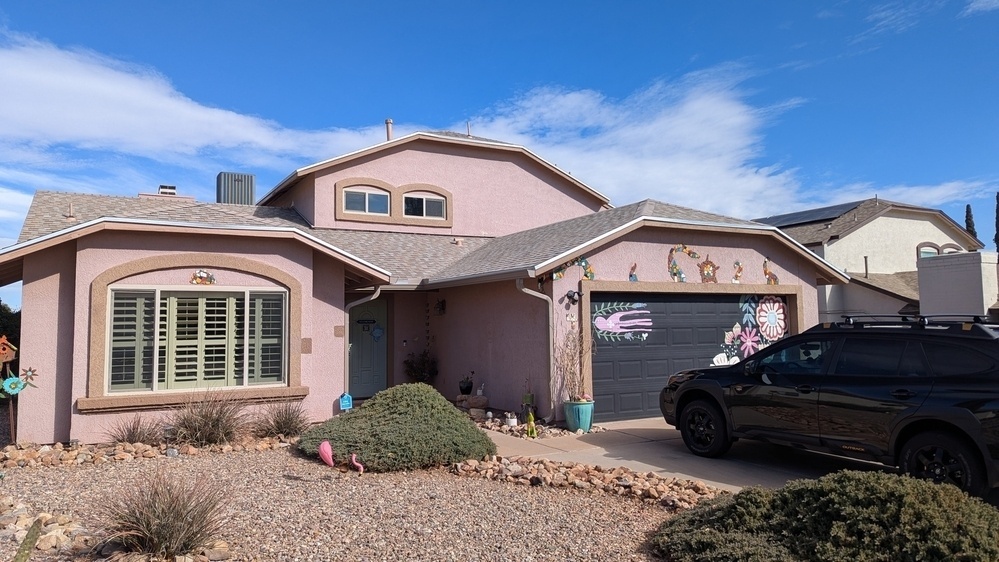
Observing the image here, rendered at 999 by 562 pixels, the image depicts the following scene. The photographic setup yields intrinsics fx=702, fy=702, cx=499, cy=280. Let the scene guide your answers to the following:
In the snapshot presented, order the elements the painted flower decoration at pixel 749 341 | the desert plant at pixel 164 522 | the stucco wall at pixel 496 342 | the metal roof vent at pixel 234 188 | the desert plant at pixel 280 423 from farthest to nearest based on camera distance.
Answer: the metal roof vent at pixel 234 188, the painted flower decoration at pixel 749 341, the stucco wall at pixel 496 342, the desert plant at pixel 280 423, the desert plant at pixel 164 522

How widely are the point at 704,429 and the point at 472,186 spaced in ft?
36.1

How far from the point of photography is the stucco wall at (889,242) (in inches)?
972

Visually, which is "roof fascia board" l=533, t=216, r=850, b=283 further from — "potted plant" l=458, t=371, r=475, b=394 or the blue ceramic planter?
"potted plant" l=458, t=371, r=475, b=394

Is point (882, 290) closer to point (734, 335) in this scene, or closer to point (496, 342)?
point (734, 335)

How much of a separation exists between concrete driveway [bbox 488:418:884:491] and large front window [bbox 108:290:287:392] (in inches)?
158

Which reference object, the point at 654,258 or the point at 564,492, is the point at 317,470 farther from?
the point at 654,258

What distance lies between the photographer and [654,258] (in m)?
13.0

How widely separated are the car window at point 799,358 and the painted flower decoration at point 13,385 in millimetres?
9919

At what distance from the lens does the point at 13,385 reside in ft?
31.3

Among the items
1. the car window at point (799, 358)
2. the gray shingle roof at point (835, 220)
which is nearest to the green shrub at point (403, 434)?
the car window at point (799, 358)

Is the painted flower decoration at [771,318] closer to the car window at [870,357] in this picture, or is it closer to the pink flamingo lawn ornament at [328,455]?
the car window at [870,357]

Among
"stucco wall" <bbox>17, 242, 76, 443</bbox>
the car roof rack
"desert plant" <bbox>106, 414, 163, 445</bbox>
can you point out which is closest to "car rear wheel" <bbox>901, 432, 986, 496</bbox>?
the car roof rack

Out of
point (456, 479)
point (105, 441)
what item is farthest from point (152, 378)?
point (456, 479)

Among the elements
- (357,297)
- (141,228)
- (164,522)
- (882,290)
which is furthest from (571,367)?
(882,290)
